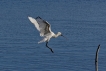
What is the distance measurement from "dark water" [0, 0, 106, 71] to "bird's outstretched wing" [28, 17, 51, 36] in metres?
13.4

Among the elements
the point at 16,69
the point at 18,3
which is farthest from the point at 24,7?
the point at 16,69

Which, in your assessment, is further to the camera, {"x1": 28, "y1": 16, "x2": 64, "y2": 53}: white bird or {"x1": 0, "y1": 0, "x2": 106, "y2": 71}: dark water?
{"x1": 0, "y1": 0, "x2": 106, "y2": 71}: dark water

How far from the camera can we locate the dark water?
3700 cm

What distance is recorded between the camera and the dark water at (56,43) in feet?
121

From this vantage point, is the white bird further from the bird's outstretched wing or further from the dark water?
the dark water

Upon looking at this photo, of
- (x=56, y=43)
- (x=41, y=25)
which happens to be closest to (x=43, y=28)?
(x=41, y=25)

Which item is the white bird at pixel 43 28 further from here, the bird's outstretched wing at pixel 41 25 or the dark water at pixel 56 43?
the dark water at pixel 56 43

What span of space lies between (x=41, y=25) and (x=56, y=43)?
2154cm

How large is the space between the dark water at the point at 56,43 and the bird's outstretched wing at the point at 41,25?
13.4 m

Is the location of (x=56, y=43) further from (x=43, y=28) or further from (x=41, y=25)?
(x=41, y=25)

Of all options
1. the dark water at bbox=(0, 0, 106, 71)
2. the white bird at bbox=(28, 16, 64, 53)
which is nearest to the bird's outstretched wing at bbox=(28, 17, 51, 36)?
→ the white bird at bbox=(28, 16, 64, 53)

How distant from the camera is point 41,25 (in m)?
21.7

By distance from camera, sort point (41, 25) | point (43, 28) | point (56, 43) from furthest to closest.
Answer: point (56, 43)
point (43, 28)
point (41, 25)

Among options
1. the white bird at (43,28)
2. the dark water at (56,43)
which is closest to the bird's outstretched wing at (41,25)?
the white bird at (43,28)
